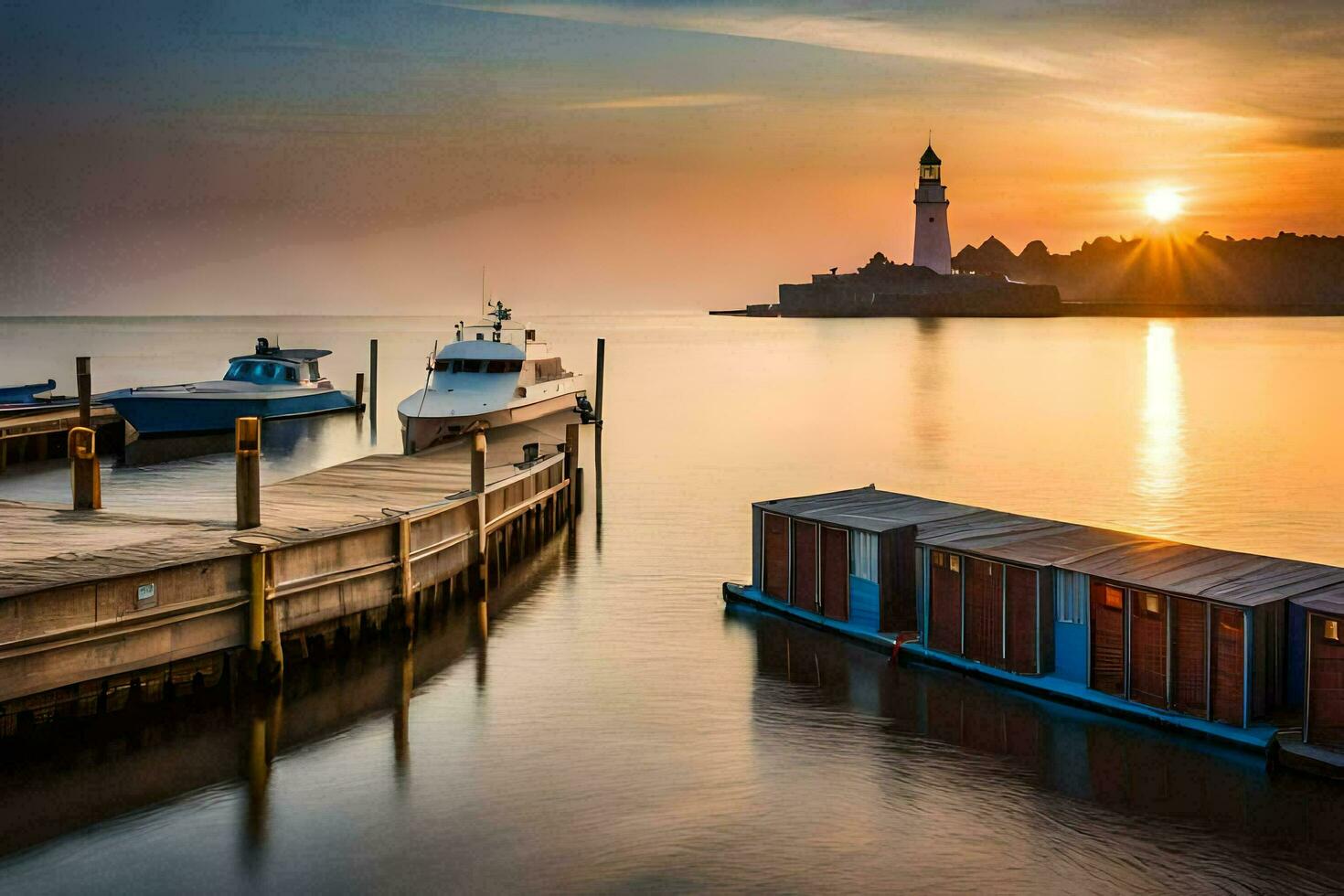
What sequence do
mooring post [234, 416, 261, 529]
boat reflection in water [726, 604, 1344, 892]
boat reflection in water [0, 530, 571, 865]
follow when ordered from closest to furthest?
1. boat reflection in water [726, 604, 1344, 892]
2. boat reflection in water [0, 530, 571, 865]
3. mooring post [234, 416, 261, 529]

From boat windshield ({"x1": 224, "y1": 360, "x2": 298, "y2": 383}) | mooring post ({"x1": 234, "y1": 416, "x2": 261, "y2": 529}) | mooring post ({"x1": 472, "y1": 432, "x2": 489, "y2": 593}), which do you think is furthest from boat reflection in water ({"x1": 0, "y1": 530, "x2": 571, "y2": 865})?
boat windshield ({"x1": 224, "y1": 360, "x2": 298, "y2": 383})

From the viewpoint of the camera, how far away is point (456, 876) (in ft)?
42.0

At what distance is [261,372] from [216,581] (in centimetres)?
3885

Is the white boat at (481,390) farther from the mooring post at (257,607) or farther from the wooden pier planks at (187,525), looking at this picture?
the mooring post at (257,607)

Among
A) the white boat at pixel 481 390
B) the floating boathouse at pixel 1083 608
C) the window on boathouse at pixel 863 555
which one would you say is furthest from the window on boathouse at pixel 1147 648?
the white boat at pixel 481 390

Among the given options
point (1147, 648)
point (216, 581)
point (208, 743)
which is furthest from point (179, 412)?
point (1147, 648)

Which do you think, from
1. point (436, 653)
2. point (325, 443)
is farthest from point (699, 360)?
point (436, 653)

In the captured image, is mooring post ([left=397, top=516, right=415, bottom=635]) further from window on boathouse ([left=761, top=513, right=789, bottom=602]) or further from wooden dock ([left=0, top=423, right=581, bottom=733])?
window on boathouse ([left=761, top=513, right=789, bottom=602])

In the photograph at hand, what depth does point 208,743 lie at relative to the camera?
15.6m

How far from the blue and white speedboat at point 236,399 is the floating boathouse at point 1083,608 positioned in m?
29.6

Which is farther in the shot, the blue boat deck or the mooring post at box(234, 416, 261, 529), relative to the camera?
the mooring post at box(234, 416, 261, 529)

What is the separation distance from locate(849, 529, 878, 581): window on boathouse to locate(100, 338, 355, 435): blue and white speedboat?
3168 cm

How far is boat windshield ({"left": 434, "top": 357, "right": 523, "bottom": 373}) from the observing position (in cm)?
4484

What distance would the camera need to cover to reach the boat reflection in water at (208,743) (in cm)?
1377
